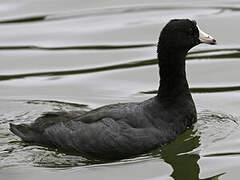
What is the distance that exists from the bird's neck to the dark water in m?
0.53

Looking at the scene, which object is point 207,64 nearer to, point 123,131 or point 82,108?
point 82,108

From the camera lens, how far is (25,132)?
32.4 feet

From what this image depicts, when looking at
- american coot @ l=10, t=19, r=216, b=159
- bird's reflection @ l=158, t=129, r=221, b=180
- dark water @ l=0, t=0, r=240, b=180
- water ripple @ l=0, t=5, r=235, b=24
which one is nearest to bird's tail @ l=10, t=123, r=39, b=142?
american coot @ l=10, t=19, r=216, b=159

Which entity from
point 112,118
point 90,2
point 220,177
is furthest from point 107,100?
point 90,2

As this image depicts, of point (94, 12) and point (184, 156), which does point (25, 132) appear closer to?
point (184, 156)

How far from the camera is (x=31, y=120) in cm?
1085

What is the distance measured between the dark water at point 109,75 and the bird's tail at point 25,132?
122 millimetres

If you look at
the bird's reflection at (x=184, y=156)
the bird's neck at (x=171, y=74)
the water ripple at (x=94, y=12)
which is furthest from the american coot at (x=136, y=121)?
the water ripple at (x=94, y=12)

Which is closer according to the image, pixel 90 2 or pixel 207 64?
pixel 207 64

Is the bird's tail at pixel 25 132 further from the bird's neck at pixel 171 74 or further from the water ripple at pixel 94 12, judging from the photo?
the water ripple at pixel 94 12

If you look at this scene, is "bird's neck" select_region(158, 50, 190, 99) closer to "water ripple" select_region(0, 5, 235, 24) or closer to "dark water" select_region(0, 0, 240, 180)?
"dark water" select_region(0, 0, 240, 180)

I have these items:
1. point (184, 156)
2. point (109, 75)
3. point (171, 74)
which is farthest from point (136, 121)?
point (109, 75)

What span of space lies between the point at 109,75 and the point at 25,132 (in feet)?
9.63

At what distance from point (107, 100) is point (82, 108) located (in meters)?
0.42
